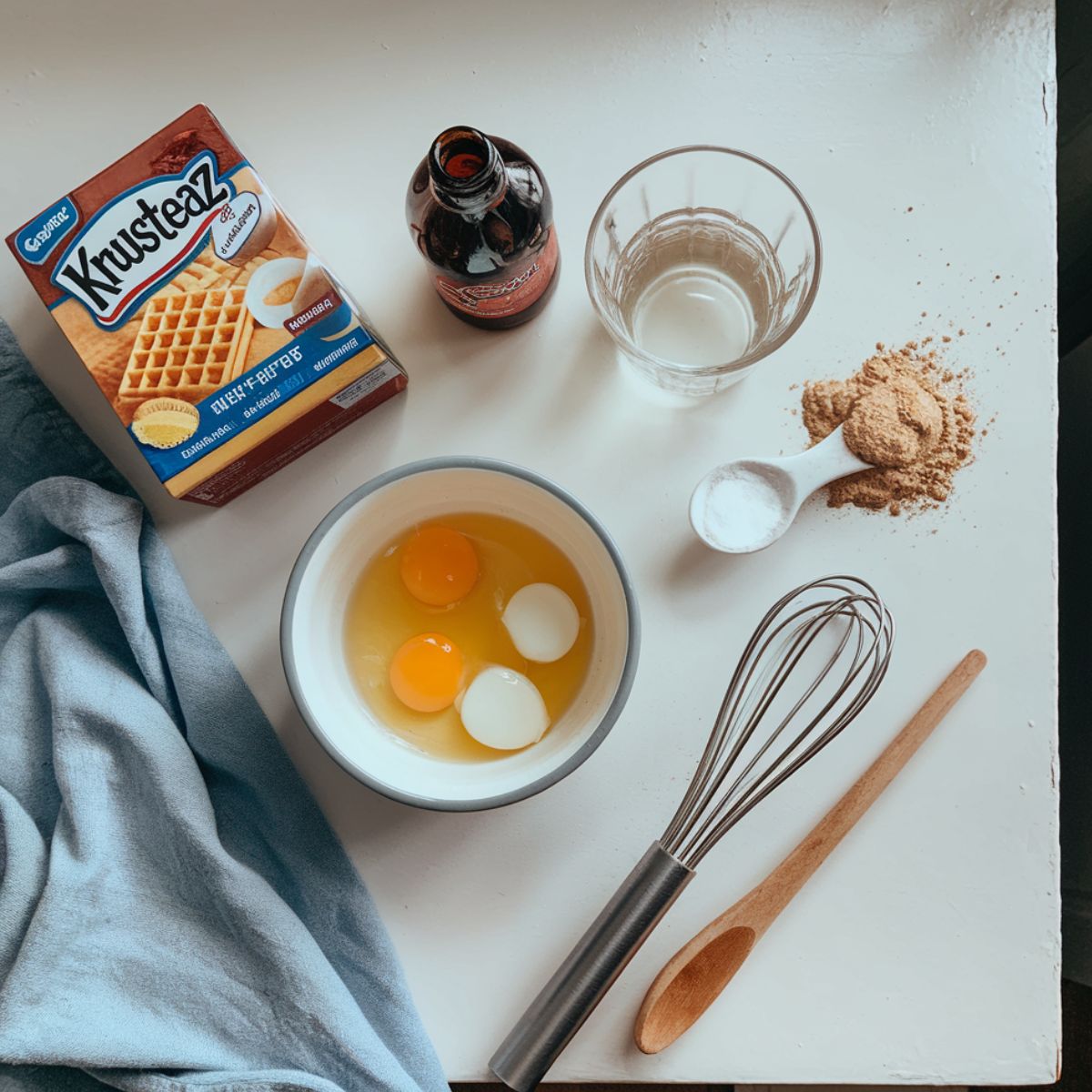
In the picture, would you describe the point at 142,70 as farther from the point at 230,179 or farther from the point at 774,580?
the point at 774,580

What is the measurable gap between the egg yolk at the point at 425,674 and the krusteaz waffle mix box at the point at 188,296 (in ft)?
0.81

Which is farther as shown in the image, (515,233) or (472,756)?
(472,756)

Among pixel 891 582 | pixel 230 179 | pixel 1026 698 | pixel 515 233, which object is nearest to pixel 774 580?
pixel 891 582

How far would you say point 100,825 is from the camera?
0.83 meters

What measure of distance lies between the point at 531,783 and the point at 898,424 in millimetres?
464

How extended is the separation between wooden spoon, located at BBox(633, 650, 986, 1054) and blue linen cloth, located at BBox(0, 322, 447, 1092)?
0.70 feet

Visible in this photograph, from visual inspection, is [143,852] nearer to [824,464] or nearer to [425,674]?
[425,674]

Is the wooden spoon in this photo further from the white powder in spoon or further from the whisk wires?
the white powder in spoon

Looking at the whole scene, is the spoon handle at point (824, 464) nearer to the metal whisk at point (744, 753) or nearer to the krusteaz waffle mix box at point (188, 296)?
the metal whisk at point (744, 753)

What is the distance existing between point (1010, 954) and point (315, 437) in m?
0.81

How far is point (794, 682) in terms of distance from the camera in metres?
0.88

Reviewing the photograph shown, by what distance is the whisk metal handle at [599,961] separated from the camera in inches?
30.9

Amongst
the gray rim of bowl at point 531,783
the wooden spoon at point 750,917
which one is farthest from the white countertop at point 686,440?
the gray rim of bowl at point 531,783

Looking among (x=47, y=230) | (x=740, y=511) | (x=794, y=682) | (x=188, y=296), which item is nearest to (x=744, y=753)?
(x=794, y=682)
